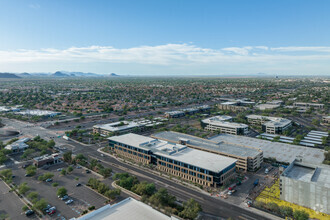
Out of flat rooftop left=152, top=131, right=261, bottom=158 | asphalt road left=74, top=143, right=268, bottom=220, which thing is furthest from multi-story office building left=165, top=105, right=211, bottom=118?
asphalt road left=74, top=143, right=268, bottom=220

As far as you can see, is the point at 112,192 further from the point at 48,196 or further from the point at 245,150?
the point at 245,150

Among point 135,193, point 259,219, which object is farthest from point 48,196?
point 259,219

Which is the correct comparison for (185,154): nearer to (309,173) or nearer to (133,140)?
(133,140)

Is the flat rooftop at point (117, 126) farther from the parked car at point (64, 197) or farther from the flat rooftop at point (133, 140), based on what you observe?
the parked car at point (64, 197)

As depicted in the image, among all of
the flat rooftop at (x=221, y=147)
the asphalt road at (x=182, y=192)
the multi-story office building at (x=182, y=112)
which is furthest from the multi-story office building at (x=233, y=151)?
the multi-story office building at (x=182, y=112)

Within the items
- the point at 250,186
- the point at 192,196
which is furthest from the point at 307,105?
the point at 192,196

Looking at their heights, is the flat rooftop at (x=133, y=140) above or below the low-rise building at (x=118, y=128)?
above

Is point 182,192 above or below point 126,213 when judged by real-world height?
below
